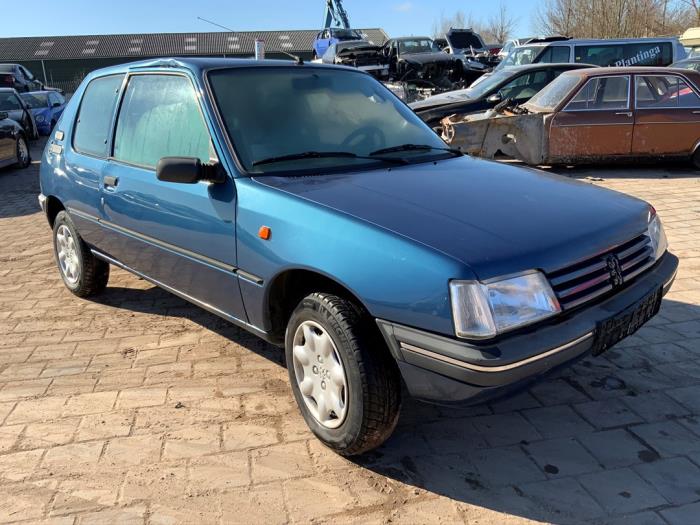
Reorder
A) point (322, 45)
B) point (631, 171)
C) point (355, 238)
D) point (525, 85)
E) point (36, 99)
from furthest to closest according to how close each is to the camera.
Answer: point (322, 45)
point (36, 99)
point (525, 85)
point (631, 171)
point (355, 238)

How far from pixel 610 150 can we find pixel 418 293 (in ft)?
26.6

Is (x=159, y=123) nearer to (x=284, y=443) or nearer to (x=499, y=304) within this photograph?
(x=284, y=443)

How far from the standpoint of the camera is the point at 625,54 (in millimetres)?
14070

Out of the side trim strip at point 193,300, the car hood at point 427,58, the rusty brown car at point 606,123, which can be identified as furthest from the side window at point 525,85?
the side trim strip at point 193,300

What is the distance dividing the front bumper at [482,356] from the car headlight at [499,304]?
0.17ft

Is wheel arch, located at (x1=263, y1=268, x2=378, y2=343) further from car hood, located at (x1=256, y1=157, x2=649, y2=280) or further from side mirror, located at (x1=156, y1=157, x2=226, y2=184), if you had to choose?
side mirror, located at (x1=156, y1=157, x2=226, y2=184)

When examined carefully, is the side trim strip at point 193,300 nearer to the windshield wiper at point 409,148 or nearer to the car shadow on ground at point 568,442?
the car shadow on ground at point 568,442

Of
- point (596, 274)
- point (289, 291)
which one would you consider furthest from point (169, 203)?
point (596, 274)

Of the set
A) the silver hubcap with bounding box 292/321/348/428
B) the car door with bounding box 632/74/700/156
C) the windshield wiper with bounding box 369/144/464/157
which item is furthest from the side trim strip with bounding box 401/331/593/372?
the car door with bounding box 632/74/700/156

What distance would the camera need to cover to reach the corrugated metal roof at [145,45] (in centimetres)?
5144

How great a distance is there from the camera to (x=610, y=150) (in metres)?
9.23

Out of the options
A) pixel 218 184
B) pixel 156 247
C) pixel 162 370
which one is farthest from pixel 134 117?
pixel 162 370

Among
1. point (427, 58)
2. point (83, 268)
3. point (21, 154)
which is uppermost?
point (427, 58)

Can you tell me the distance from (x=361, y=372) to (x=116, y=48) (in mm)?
57774
